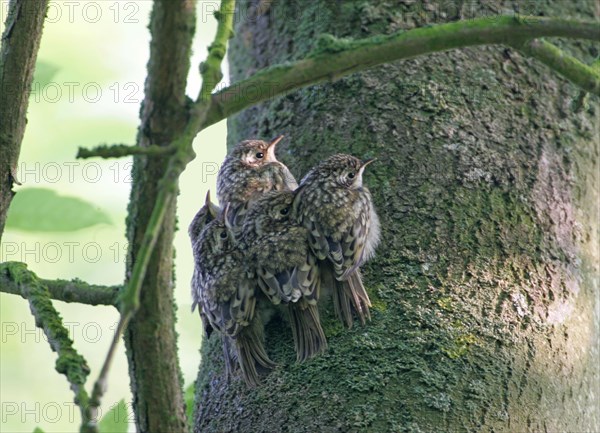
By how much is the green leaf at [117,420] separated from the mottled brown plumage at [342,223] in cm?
78

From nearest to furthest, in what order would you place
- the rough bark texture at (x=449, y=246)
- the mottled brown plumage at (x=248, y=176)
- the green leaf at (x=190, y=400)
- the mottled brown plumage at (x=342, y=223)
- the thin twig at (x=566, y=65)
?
the thin twig at (x=566, y=65)
the rough bark texture at (x=449, y=246)
the mottled brown plumage at (x=342, y=223)
the green leaf at (x=190, y=400)
the mottled brown plumage at (x=248, y=176)

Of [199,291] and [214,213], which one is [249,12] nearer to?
[214,213]

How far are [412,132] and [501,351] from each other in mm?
968

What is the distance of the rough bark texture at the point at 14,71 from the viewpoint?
9.01ft

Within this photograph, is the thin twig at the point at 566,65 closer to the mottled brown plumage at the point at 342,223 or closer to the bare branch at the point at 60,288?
the mottled brown plumage at the point at 342,223

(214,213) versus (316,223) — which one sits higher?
(214,213)

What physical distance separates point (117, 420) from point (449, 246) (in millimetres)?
1269

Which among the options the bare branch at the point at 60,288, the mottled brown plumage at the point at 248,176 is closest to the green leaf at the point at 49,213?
the bare branch at the point at 60,288

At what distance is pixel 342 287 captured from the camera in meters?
3.17

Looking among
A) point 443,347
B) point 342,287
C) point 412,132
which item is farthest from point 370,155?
point 443,347

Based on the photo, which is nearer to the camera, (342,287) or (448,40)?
(448,40)

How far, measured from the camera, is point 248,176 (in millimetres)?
4094

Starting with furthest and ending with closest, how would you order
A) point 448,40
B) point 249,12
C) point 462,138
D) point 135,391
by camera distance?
point 249,12
point 462,138
point 448,40
point 135,391

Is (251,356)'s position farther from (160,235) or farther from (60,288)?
(160,235)
